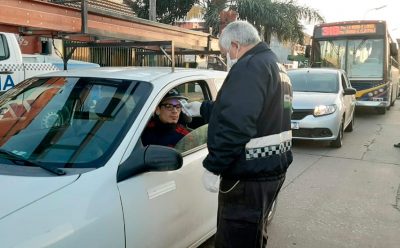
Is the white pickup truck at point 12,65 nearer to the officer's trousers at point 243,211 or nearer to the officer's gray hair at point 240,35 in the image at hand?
the officer's gray hair at point 240,35

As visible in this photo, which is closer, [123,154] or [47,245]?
[47,245]

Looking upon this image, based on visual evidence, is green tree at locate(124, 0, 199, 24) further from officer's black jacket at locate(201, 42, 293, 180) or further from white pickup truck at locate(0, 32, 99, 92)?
officer's black jacket at locate(201, 42, 293, 180)

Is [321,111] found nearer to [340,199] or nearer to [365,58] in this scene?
[340,199]

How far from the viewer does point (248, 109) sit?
2.46m

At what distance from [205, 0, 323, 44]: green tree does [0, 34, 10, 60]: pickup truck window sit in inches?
558

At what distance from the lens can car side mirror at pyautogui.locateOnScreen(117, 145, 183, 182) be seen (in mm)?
2527

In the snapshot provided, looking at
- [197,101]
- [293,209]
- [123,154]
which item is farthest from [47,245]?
[293,209]

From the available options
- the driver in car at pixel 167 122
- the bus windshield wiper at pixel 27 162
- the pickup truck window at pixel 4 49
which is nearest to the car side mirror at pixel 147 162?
the bus windshield wiper at pixel 27 162

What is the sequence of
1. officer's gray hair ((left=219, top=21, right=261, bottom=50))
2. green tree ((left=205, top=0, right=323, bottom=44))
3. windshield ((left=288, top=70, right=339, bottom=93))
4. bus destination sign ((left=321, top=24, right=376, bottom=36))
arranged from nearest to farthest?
1. officer's gray hair ((left=219, top=21, right=261, bottom=50))
2. windshield ((left=288, top=70, right=339, bottom=93))
3. bus destination sign ((left=321, top=24, right=376, bottom=36))
4. green tree ((left=205, top=0, right=323, bottom=44))

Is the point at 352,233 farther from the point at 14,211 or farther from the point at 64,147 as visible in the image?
the point at 14,211

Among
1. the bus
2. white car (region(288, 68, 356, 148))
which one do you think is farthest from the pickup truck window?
the bus

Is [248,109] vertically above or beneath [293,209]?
above

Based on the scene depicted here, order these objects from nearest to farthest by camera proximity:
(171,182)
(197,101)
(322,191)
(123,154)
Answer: (123,154) → (171,182) → (197,101) → (322,191)

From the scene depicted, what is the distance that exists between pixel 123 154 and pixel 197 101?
120 centimetres
